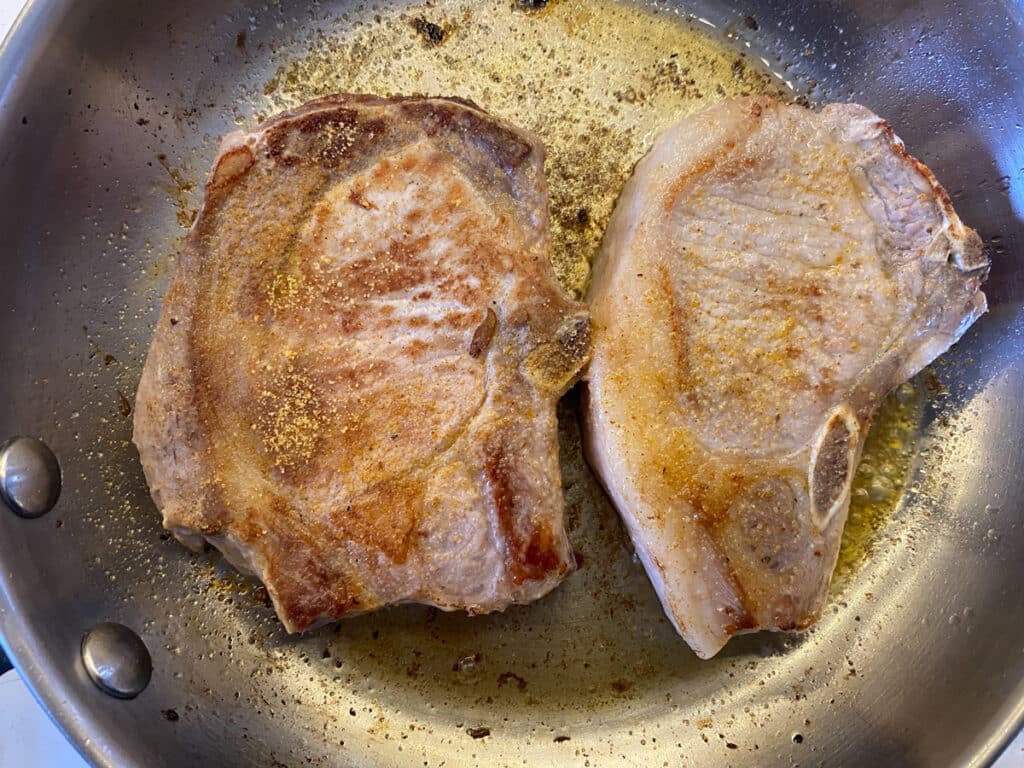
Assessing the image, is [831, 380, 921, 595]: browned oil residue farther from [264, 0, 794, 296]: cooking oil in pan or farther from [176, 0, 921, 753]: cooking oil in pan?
[264, 0, 794, 296]: cooking oil in pan

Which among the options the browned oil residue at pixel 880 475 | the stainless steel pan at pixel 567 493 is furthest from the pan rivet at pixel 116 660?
the browned oil residue at pixel 880 475

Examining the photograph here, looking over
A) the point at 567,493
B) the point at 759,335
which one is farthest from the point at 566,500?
the point at 759,335

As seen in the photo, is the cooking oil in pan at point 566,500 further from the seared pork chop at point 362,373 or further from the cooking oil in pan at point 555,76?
the seared pork chop at point 362,373

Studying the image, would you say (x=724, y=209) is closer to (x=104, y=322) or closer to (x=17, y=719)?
(x=104, y=322)

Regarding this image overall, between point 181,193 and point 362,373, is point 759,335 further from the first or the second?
point 181,193

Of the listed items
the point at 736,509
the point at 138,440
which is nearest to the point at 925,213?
the point at 736,509
